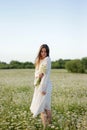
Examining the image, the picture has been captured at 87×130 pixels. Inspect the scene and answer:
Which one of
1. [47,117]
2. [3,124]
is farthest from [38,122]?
[3,124]

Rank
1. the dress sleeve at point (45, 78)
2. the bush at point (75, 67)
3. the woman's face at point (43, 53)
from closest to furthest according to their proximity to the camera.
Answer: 1. the dress sleeve at point (45, 78)
2. the woman's face at point (43, 53)
3. the bush at point (75, 67)

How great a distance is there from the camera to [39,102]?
10.6 metres

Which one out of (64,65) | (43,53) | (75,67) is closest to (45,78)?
(43,53)

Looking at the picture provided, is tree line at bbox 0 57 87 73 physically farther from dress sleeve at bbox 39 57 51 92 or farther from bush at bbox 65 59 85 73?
dress sleeve at bbox 39 57 51 92

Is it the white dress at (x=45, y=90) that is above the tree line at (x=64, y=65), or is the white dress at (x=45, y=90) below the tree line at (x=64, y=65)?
below

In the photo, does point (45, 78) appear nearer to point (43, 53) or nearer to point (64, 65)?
point (43, 53)

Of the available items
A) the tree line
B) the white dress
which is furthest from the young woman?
the tree line

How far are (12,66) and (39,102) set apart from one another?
46371 mm

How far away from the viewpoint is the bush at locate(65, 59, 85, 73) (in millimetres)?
51250

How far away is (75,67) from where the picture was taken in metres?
51.6

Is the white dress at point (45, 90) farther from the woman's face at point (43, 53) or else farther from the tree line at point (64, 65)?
the tree line at point (64, 65)

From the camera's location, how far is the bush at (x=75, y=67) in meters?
51.2

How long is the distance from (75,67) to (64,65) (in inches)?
242

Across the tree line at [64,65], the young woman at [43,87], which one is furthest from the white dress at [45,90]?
the tree line at [64,65]
